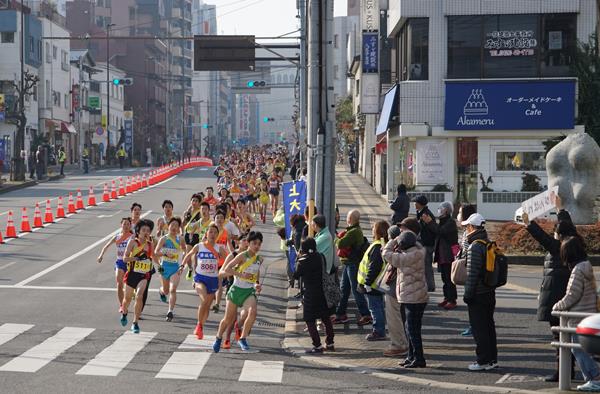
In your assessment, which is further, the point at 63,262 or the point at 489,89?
the point at 489,89

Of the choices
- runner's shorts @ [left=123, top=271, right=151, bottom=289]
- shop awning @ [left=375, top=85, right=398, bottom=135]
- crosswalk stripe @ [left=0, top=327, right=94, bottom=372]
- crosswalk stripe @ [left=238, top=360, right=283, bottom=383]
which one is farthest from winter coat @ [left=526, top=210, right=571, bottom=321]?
shop awning @ [left=375, top=85, right=398, bottom=135]

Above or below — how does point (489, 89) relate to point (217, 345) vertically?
above

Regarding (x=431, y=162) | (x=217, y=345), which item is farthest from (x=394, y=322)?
(x=431, y=162)

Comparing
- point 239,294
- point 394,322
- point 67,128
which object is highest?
point 67,128

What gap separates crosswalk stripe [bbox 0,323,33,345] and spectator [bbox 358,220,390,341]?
5152 millimetres

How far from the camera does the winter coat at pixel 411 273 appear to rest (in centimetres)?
1378

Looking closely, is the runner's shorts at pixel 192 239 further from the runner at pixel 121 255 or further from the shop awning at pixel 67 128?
the shop awning at pixel 67 128

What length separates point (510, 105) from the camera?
123ft

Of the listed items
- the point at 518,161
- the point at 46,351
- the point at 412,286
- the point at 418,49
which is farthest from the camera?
the point at 518,161

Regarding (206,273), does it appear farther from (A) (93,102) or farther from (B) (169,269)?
(A) (93,102)

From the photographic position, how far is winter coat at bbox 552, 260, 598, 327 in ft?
39.3

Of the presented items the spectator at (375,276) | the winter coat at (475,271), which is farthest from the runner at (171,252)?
the winter coat at (475,271)

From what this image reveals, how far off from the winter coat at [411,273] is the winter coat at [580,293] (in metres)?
2.11

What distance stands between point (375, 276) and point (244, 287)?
1848 millimetres
